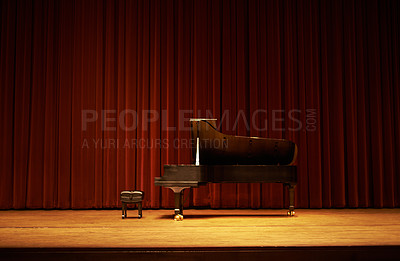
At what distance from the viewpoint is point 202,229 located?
362 cm

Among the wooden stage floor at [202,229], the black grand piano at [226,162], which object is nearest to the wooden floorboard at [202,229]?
the wooden stage floor at [202,229]

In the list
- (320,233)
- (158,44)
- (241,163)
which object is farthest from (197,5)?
(320,233)

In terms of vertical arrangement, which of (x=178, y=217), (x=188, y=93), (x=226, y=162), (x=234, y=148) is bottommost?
(x=178, y=217)

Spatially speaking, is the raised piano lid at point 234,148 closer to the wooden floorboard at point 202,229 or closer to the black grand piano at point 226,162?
the black grand piano at point 226,162

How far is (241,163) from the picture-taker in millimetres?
4633

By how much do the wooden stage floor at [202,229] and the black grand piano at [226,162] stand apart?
430mm

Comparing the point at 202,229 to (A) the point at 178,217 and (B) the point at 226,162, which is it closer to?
(A) the point at 178,217

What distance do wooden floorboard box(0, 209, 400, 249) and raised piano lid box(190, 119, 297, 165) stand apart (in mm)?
670

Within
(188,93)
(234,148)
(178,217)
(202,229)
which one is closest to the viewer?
(202,229)

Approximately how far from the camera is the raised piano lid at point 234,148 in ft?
14.5

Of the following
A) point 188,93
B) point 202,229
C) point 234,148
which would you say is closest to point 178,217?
point 202,229

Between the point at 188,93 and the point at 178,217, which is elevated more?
the point at 188,93

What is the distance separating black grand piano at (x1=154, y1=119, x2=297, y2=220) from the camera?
437 cm

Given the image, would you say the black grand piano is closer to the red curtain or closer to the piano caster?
the piano caster
